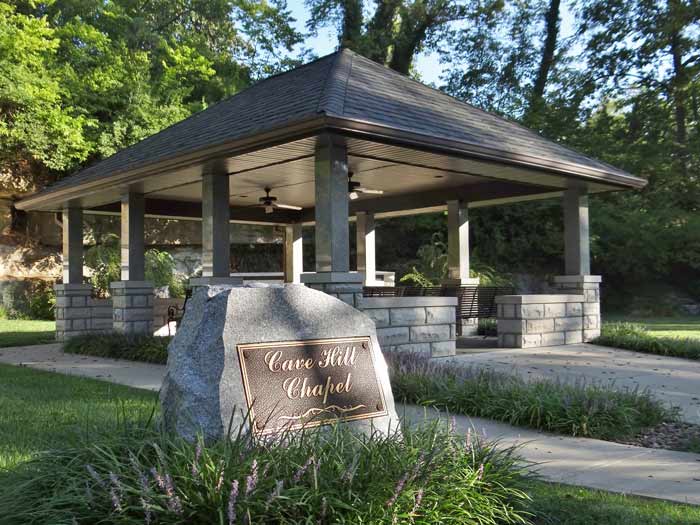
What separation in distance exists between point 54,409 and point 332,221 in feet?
13.1

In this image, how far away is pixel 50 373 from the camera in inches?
348

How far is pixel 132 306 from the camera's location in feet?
41.6

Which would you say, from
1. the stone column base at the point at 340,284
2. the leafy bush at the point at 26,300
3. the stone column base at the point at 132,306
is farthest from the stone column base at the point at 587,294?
the leafy bush at the point at 26,300

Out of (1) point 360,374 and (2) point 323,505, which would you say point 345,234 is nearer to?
(1) point 360,374

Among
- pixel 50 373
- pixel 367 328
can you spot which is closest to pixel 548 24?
pixel 50 373

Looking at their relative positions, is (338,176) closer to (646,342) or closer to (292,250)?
(646,342)

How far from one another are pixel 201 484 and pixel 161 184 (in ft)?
31.6

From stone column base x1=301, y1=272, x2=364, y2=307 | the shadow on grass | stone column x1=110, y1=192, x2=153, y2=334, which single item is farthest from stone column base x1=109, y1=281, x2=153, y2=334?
stone column base x1=301, y1=272, x2=364, y2=307

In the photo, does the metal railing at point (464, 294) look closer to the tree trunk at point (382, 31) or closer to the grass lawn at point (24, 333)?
the grass lawn at point (24, 333)

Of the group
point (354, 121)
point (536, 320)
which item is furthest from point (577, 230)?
point (354, 121)

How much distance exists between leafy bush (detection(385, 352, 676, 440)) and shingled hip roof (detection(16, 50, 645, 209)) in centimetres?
321

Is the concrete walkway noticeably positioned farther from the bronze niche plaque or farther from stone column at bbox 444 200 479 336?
stone column at bbox 444 200 479 336

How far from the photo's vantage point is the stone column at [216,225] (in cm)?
1064

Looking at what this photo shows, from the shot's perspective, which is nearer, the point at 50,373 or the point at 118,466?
the point at 118,466
